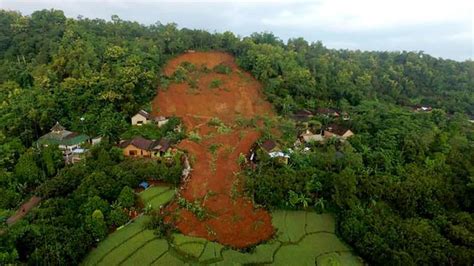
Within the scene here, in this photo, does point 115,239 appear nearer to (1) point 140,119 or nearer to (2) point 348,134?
(1) point 140,119

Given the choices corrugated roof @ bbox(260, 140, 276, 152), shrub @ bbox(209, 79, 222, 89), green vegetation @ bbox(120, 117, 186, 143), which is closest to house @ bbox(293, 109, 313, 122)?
corrugated roof @ bbox(260, 140, 276, 152)

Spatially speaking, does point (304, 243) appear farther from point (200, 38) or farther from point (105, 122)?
point (200, 38)

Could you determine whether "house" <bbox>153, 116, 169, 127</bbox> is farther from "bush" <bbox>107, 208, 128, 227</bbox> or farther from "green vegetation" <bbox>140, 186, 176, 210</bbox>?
"bush" <bbox>107, 208, 128, 227</bbox>

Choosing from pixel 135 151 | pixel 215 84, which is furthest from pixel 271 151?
pixel 215 84

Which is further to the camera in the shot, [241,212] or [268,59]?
[268,59]

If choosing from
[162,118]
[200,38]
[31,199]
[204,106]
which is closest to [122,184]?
[31,199]

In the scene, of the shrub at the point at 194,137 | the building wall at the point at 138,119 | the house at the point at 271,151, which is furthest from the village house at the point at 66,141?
the house at the point at 271,151

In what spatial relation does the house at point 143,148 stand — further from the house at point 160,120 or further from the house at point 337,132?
the house at point 337,132

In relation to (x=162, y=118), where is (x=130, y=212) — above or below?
below
